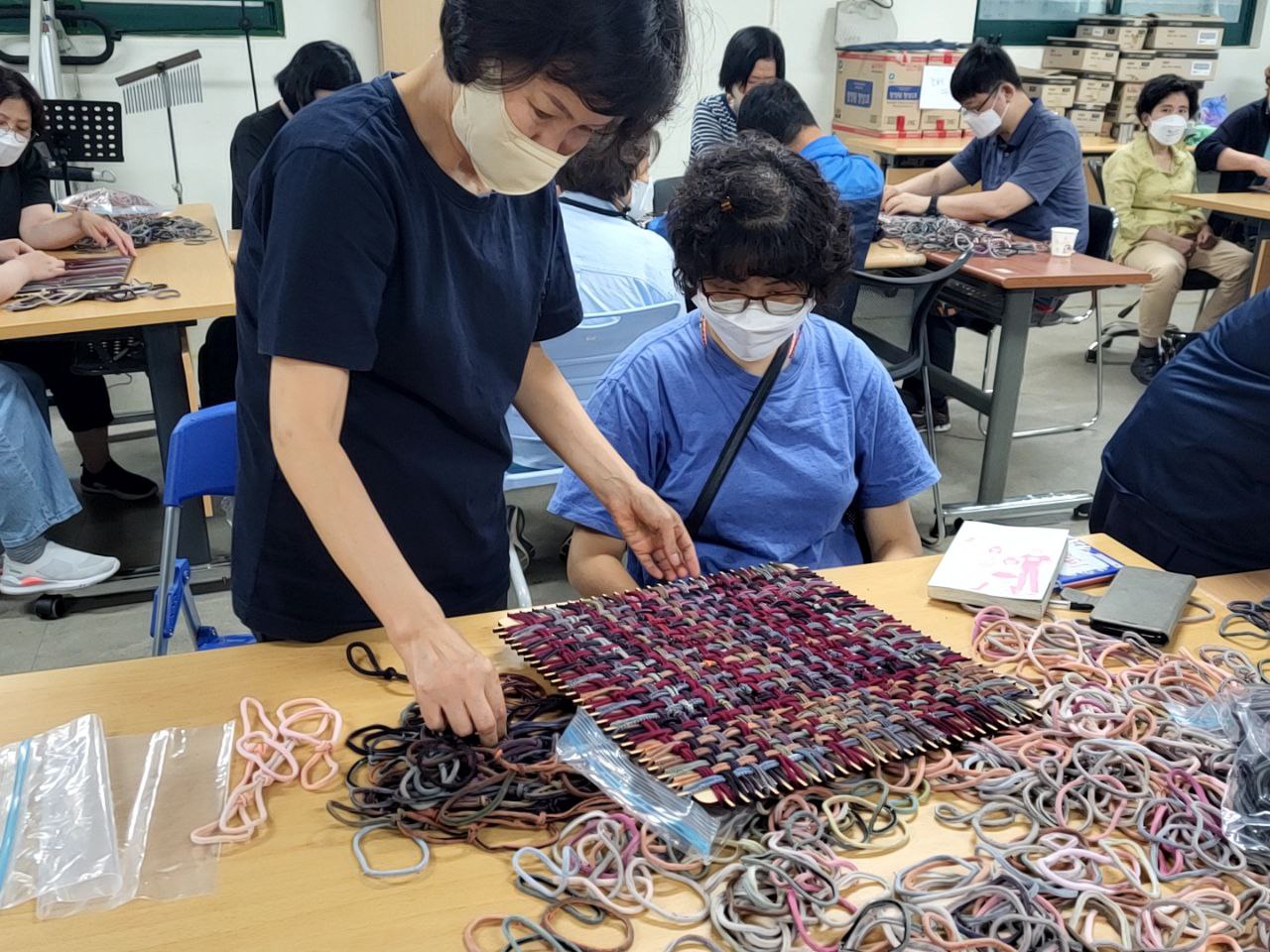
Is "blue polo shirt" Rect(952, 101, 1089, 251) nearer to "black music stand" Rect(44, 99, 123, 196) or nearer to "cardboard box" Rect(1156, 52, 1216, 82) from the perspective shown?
"cardboard box" Rect(1156, 52, 1216, 82)

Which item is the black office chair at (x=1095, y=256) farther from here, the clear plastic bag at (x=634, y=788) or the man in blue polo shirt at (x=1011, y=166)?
the clear plastic bag at (x=634, y=788)

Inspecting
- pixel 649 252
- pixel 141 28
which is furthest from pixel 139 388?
pixel 649 252

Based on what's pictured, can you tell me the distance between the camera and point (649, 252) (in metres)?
2.53

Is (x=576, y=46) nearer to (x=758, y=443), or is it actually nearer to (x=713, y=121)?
(x=758, y=443)

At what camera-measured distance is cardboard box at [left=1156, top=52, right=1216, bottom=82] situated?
20.1ft

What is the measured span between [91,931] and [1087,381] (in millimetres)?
4756

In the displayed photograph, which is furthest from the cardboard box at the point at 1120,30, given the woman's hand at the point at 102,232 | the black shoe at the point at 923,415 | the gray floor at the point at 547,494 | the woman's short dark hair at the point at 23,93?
the woman's short dark hair at the point at 23,93

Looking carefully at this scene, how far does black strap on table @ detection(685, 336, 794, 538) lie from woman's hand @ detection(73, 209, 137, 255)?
8.05 feet

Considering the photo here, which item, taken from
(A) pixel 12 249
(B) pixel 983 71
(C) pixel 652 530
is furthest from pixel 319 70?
(C) pixel 652 530

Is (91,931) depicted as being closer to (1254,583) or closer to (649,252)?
(1254,583)

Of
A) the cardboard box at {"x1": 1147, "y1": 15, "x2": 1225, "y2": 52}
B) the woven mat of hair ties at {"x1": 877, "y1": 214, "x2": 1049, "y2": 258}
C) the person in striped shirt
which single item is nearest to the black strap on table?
the woven mat of hair ties at {"x1": 877, "y1": 214, "x2": 1049, "y2": 258}

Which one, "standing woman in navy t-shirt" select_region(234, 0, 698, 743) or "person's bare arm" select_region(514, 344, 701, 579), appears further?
"person's bare arm" select_region(514, 344, 701, 579)

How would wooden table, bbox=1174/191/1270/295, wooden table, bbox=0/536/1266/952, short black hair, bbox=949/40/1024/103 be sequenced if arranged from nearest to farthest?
wooden table, bbox=0/536/1266/952, short black hair, bbox=949/40/1024/103, wooden table, bbox=1174/191/1270/295

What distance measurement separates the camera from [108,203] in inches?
147
